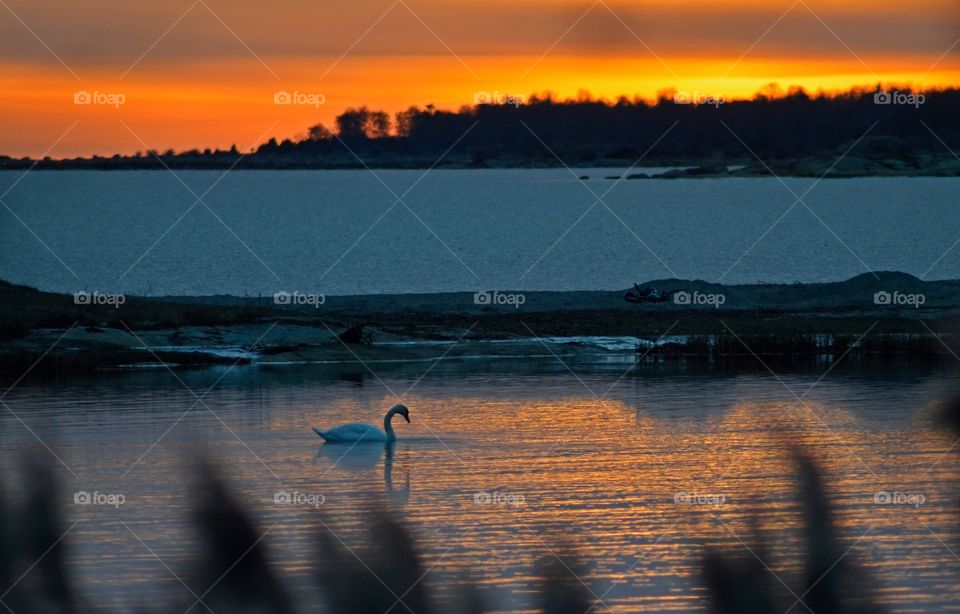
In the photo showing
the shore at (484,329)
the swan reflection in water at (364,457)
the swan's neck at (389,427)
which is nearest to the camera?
the swan reflection in water at (364,457)

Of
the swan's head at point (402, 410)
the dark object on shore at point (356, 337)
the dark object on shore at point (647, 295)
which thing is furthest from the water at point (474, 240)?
the swan's head at point (402, 410)

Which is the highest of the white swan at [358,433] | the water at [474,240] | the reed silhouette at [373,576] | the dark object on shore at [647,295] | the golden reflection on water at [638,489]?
the water at [474,240]

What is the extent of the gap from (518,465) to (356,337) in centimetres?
1151

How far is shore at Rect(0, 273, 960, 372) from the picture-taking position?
29.3 metres

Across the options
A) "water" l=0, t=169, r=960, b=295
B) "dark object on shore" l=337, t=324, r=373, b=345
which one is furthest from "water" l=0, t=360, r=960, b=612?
"water" l=0, t=169, r=960, b=295

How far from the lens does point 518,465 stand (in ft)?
62.7

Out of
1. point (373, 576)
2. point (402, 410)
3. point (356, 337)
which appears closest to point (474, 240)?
point (356, 337)

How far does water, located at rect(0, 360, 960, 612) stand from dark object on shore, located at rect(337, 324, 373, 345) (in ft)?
6.38

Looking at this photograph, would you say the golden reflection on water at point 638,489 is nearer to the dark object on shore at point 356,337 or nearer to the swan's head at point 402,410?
the swan's head at point 402,410

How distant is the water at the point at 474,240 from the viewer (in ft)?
199

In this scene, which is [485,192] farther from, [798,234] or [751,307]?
[751,307]

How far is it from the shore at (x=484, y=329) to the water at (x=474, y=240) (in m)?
17.1

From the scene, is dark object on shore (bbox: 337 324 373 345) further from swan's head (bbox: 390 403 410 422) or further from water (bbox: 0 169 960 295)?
water (bbox: 0 169 960 295)

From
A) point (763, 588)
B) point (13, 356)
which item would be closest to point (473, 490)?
point (763, 588)
